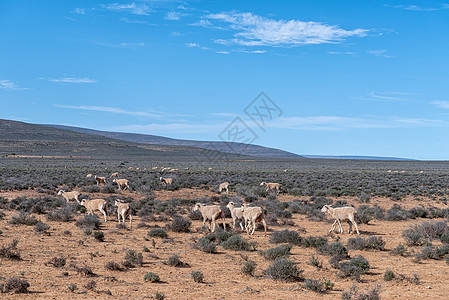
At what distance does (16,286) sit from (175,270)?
401cm

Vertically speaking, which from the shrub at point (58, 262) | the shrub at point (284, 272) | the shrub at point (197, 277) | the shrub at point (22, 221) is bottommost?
the shrub at point (22, 221)

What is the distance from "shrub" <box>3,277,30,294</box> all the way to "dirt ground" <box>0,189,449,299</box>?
0.59 ft

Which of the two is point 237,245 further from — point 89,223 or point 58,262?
point 89,223

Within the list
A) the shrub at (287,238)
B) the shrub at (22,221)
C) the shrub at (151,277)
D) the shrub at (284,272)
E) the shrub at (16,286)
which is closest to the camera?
the shrub at (16,286)

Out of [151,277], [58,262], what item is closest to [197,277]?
[151,277]

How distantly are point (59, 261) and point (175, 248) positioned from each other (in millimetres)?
4053

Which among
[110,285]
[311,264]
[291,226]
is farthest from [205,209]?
[110,285]

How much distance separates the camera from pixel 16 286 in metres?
8.76

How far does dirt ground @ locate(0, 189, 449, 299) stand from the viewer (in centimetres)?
902

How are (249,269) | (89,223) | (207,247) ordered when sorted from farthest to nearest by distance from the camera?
(89,223)
(207,247)
(249,269)

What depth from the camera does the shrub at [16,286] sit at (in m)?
8.74

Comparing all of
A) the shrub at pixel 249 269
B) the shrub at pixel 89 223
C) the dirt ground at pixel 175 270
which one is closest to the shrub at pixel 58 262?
the dirt ground at pixel 175 270

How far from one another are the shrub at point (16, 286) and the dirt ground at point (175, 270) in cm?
18

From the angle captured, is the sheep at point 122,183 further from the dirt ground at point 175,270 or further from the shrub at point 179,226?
the shrub at point 179,226
